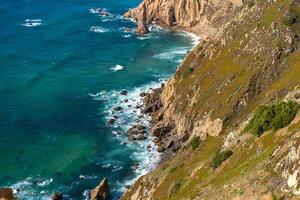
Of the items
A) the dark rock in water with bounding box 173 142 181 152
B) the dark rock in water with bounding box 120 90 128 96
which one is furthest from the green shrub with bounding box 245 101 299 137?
the dark rock in water with bounding box 120 90 128 96

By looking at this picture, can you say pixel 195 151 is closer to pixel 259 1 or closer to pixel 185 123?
pixel 185 123

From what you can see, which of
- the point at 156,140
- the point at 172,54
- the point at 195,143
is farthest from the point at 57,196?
the point at 172,54

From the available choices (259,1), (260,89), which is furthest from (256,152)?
(259,1)

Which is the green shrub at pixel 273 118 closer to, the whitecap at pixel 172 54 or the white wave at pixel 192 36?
the whitecap at pixel 172 54

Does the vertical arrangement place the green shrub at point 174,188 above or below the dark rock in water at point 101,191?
above

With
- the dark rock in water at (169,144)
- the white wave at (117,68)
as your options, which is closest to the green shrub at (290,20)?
the dark rock in water at (169,144)

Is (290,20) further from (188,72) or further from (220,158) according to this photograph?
(220,158)

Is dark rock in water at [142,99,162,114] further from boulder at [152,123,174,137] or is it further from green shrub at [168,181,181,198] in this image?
green shrub at [168,181,181,198]
